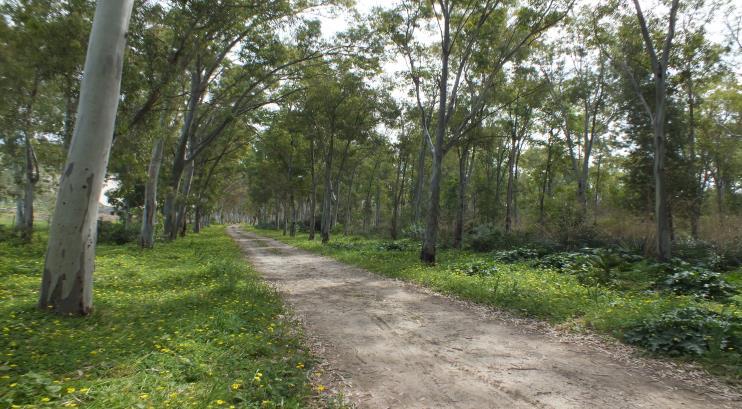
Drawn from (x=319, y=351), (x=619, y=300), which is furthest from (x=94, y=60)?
(x=619, y=300)

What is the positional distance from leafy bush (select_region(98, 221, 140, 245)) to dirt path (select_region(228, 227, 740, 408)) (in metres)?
19.4

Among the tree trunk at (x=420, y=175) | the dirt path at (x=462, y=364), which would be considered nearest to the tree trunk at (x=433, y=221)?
the dirt path at (x=462, y=364)

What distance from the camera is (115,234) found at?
880 inches

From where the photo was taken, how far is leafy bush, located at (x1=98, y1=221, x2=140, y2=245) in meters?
22.0

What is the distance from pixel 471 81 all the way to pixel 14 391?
1919 cm

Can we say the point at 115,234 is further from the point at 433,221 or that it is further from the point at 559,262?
the point at 559,262

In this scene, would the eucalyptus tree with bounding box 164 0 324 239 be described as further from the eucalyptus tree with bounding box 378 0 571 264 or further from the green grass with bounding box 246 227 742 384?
the green grass with bounding box 246 227 742 384

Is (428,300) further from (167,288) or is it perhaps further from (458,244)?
(458,244)

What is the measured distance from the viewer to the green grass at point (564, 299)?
6273mm

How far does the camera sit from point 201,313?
257 inches

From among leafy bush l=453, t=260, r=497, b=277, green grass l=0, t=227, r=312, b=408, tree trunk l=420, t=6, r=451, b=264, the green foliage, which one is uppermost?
tree trunk l=420, t=6, r=451, b=264

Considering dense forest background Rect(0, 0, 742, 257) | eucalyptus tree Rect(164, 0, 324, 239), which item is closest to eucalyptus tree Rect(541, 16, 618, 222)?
dense forest background Rect(0, 0, 742, 257)

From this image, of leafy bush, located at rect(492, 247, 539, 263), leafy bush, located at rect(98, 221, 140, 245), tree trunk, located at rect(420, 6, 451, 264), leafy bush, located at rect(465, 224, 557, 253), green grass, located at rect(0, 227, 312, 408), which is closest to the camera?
green grass, located at rect(0, 227, 312, 408)

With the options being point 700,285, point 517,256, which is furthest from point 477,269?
point 700,285
